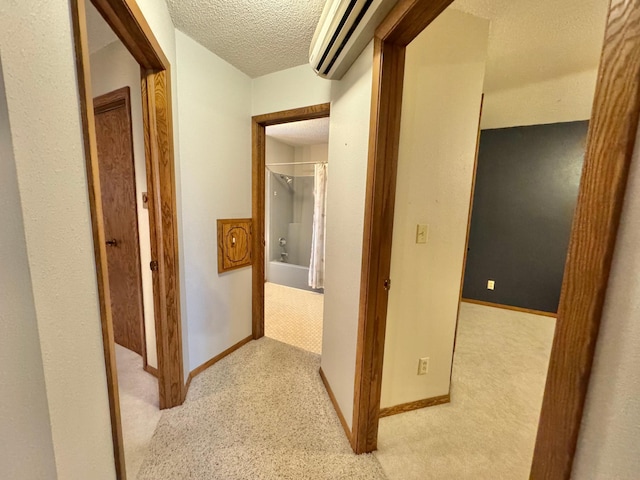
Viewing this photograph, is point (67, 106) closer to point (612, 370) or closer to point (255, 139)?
point (612, 370)

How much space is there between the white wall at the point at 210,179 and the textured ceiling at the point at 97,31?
16.0 inches

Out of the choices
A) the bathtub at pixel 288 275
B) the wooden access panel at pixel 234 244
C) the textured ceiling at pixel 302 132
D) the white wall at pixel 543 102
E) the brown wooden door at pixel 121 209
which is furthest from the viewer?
the bathtub at pixel 288 275

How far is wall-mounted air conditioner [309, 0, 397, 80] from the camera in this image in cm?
102

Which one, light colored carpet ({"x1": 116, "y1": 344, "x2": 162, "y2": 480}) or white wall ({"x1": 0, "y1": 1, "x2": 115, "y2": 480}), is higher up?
white wall ({"x1": 0, "y1": 1, "x2": 115, "y2": 480})

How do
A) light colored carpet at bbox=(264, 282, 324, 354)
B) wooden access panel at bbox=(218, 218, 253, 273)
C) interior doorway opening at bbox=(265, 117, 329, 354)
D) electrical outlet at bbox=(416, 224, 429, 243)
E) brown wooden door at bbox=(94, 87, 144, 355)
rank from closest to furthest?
electrical outlet at bbox=(416, 224, 429, 243), brown wooden door at bbox=(94, 87, 144, 355), wooden access panel at bbox=(218, 218, 253, 273), light colored carpet at bbox=(264, 282, 324, 354), interior doorway opening at bbox=(265, 117, 329, 354)

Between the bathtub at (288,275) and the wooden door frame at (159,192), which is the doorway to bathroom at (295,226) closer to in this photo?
the bathtub at (288,275)

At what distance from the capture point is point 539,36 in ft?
5.68

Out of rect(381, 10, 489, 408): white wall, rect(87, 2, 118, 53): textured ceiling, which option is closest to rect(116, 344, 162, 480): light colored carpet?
rect(381, 10, 489, 408): white wall

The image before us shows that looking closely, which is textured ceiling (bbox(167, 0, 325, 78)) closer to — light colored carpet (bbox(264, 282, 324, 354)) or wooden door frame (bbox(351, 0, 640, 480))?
wooden door frame (bbox(351, 0, 640, 480))

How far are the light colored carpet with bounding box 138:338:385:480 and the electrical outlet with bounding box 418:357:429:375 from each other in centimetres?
57

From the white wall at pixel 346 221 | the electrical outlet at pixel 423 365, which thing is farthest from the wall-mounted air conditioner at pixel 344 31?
the electrical outlet at pixel 423 365

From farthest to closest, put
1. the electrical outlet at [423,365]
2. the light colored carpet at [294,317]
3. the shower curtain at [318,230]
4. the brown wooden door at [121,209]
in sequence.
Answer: the shower curtain at [318,230]
the light colored carpet at [294,317]
the brown wooden door at [121,209]
the electrical outlet at [423,365]

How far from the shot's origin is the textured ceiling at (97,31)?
55.4 inches

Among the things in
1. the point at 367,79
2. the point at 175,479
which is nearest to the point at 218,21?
the point at 367,79
